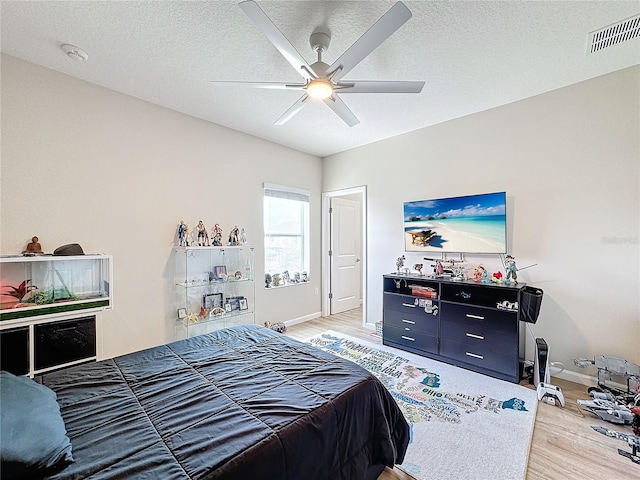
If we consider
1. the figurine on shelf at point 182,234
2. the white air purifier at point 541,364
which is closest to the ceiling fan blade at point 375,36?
the figurine on shelf at point 182,234

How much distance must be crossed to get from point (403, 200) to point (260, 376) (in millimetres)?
3237

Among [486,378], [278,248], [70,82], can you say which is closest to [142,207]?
[70,82]

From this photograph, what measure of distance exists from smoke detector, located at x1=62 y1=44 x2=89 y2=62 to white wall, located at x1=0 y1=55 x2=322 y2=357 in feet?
1.33

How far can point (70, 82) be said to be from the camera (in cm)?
258

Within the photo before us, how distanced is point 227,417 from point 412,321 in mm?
2737

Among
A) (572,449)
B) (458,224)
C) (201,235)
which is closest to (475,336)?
(572,449)

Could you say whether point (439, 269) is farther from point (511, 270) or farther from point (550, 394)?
point (550, 394)

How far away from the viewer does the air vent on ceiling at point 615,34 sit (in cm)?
195

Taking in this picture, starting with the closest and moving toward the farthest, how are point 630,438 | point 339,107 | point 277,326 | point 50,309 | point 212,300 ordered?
point 630,438 → point 50,309 → point 339,107 → point 212,300 → point 277,326

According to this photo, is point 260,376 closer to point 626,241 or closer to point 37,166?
point 37,166

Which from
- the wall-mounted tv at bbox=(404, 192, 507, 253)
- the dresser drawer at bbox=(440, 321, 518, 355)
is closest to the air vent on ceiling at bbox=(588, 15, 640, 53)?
the wall-mounted tv at bbox=(404, 192, 507, 253)

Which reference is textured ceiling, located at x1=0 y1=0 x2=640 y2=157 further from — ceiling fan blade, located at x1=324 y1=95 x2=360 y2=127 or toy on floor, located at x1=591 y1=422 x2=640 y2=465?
toy on floor, located at x1=591 y1=422 x2=640 y2=465

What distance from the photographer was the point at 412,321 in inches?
136

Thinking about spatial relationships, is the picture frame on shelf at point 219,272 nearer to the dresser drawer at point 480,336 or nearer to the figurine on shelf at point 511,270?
the dresser drawer at point 480,336
